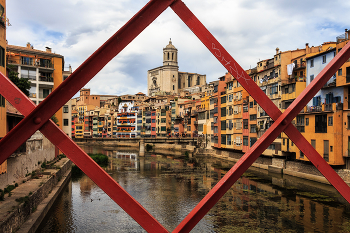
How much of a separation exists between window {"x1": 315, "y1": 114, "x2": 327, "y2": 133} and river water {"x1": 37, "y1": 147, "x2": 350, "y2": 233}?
404 cm

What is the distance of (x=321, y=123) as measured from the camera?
2373 centimetres

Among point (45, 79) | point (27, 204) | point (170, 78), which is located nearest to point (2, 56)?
point (27, 204)

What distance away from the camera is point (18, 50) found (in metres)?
34.7

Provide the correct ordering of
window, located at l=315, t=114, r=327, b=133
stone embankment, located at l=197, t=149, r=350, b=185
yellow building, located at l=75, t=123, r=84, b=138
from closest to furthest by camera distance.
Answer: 1. stone embankment, located at l=197, t=149, r=350, b=185
2. window, located at l=315, t=114, r=327, b=133
3. yellow building, located at l=75, t=123, r=84, b=138

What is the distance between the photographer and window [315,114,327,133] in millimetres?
23312

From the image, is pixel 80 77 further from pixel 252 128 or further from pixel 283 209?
pixel 252 128

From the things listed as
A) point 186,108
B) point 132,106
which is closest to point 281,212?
point 186,108

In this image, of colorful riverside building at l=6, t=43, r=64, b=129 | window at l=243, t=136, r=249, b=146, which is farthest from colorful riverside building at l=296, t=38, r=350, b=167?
colorful riverside building at l=6, t=43, r=64, b=129

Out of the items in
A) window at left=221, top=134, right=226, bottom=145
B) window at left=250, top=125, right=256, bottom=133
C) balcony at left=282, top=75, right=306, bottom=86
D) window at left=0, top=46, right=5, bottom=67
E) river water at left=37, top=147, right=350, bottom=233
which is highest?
balcony at left=282, top=75, right=306, bottom=86

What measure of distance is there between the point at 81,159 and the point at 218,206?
55.5 feet

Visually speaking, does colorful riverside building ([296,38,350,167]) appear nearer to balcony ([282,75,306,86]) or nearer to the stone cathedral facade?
balcony ([282,75,306,86])

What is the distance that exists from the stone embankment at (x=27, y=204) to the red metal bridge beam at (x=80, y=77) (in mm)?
8464

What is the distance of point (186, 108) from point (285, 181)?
4073 cm

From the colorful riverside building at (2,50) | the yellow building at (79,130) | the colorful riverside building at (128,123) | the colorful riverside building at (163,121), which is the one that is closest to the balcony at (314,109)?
the colorful riverside building at (2,50)
